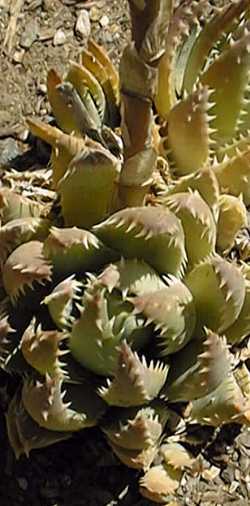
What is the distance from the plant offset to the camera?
1.74 meters

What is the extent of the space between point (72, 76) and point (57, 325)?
1.80ft

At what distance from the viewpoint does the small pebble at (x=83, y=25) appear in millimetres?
2465

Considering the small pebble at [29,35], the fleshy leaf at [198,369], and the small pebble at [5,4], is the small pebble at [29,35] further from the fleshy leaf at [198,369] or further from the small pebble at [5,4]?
the fleshy leaf at [198,369]

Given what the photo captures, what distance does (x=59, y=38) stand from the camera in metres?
2.46

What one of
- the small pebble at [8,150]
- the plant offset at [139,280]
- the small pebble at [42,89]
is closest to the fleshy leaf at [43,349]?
the plant offset at [139,280]

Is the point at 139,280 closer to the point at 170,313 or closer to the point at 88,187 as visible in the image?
the point at 170,313

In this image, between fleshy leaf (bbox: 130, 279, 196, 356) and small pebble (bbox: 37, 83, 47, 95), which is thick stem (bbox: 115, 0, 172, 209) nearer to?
fleshy leaf (bbox: 130, 279, 196, 356)

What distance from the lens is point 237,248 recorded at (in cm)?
208

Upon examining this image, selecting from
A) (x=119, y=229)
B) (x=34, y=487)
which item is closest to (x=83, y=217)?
(x=119, y=229)

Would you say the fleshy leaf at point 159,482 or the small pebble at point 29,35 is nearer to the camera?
the fleshy leaf at point 159,482

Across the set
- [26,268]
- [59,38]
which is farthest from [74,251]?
[59,38]

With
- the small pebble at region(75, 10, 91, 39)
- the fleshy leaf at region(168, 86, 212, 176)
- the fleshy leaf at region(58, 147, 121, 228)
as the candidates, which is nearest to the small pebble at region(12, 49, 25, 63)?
the small pebble at region(75, 10, 91, 39)

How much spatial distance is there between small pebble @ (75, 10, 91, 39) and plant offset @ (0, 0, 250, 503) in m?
0.43

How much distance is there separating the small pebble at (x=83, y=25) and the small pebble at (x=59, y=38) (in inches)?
1.3
